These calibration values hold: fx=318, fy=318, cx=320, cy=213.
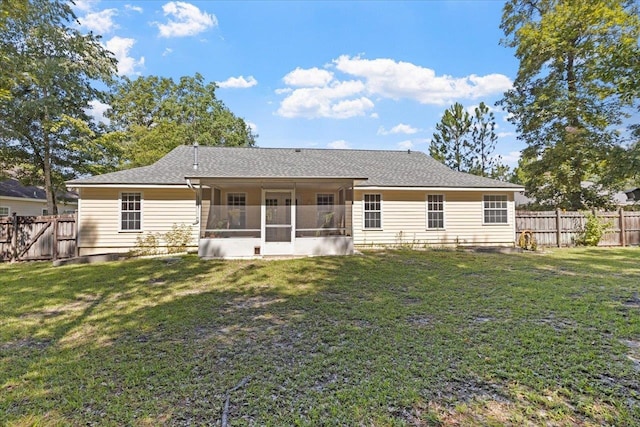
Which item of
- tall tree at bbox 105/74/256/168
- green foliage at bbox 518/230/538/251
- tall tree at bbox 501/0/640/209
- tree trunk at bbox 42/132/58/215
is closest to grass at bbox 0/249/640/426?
green foliage at bbox 518/230/538/251

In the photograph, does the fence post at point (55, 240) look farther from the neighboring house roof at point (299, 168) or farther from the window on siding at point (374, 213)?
the window on siding at point (374, 213)

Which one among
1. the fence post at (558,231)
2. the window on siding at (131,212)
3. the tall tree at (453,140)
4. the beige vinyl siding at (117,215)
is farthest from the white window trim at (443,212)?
the tall tree at (453,140)

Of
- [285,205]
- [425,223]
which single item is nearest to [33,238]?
[285,205]

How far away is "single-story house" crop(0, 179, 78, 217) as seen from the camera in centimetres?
1714

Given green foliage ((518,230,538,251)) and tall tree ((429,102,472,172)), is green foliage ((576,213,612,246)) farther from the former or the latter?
tall tree ((429,102,472,172))

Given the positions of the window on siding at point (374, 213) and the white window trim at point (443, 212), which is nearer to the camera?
the window on siding at point (374, 213)

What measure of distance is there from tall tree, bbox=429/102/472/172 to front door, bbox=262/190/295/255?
66.7ft

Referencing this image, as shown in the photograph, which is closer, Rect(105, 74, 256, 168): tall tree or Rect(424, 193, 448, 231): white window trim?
Rect(424, 193, 448, 231): white window trim

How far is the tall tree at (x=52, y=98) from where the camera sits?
44.8 ft

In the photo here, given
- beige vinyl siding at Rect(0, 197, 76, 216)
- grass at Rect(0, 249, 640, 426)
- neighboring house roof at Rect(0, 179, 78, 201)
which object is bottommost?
grass at Rect(0, 249, 640, 426)

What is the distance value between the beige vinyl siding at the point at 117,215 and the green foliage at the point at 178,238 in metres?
0.16

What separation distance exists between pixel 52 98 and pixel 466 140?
26983 mm

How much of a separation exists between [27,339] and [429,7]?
14050 millimetres

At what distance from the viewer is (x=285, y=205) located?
10375 mm
